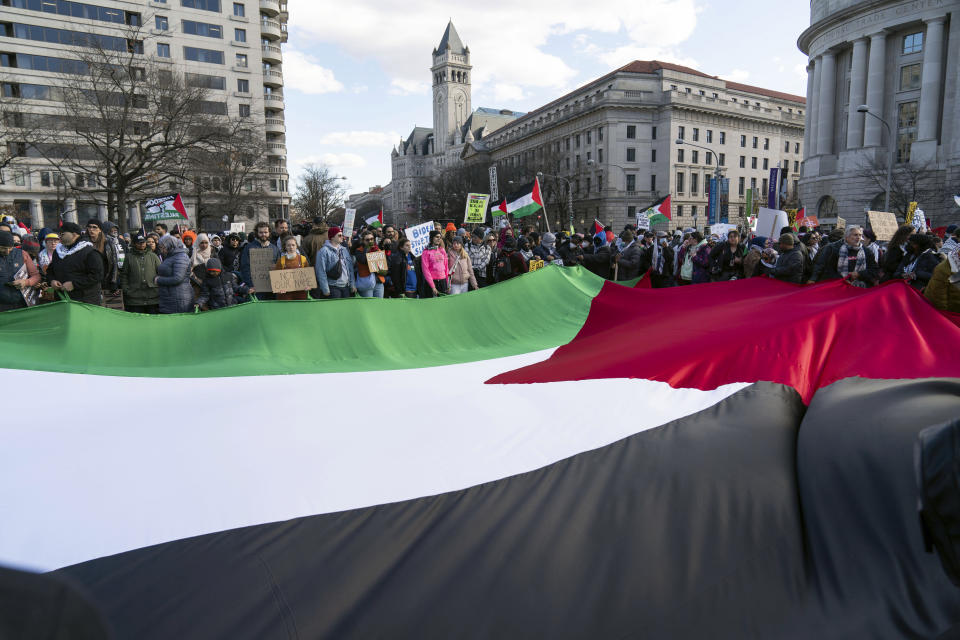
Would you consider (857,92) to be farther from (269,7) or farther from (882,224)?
(269,7)

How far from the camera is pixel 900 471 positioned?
2.45 m

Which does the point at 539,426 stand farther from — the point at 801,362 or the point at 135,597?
the point at 135,597

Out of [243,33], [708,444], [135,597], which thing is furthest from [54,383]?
[243,33]

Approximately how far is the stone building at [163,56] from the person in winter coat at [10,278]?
36.6 meters

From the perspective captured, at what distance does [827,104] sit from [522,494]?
65.4 metres

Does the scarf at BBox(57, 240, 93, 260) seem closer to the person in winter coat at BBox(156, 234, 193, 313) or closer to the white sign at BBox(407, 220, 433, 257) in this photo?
the person in winter coat at BBox(156, 234, 193, 313)

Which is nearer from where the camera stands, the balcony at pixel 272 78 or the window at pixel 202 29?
the window at pixel 202 29

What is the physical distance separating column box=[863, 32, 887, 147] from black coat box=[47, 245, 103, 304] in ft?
191

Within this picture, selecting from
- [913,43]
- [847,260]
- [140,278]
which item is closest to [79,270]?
[140,278]

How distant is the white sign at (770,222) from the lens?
13539mm

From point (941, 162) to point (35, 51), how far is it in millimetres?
75327

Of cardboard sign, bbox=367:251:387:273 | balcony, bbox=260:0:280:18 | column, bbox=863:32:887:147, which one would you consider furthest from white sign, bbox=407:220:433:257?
balcony, bbox=260:0:280:18

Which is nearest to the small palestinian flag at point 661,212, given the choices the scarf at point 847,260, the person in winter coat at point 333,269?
the scarf at point 847,260

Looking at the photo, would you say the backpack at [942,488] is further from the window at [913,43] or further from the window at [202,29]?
the window at [202,29]
